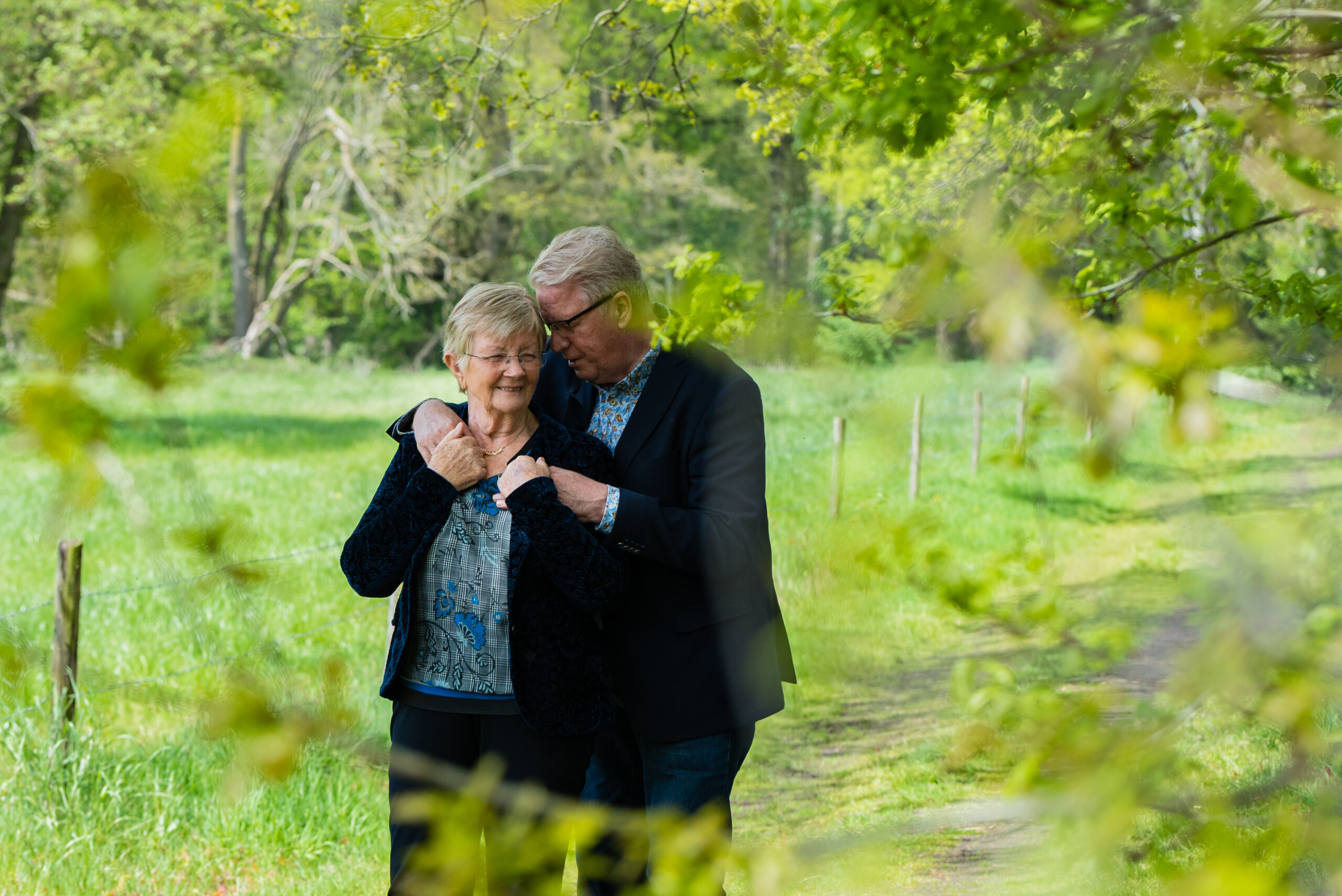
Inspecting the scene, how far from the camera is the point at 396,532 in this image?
250 centimetres

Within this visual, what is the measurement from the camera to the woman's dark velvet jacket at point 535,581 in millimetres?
2450

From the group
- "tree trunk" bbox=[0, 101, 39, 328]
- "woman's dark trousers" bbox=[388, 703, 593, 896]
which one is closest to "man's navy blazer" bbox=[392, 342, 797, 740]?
"woman's dark trousers" bbox=[388, 703, 593, 896]

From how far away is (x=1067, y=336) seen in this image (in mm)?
871

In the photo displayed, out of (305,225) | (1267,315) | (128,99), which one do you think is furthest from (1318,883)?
(305,225)

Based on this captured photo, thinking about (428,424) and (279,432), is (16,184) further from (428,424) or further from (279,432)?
(428,424)

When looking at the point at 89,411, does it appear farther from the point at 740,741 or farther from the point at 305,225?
the point at 305,225

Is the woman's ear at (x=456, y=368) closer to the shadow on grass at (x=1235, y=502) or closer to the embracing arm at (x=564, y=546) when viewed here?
the embracing arm at (x=564, y=546)

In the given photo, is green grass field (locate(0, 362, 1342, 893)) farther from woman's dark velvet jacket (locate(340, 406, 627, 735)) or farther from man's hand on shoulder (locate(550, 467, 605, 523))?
man's hand on shoulder (locate(550, 467, 605, 523))

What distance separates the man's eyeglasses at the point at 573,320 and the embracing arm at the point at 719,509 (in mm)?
351

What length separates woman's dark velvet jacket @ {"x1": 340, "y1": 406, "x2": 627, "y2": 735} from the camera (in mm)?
2450

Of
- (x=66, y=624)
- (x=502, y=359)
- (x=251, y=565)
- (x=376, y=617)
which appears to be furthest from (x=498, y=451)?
(x=376, y=617)

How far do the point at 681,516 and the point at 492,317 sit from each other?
619 mm

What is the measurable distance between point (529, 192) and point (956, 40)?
26.9m

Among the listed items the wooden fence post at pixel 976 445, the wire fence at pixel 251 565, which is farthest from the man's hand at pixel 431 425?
the wooden fence post at pixel 976 445
